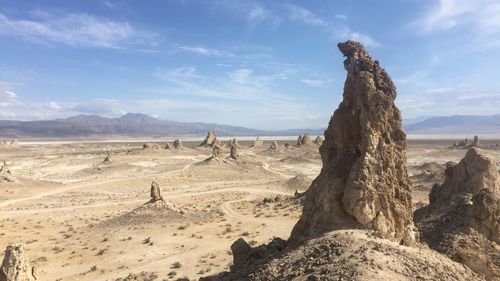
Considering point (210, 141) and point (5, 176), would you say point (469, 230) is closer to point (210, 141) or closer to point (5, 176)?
point (5, 176)

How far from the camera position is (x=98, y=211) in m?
39.7

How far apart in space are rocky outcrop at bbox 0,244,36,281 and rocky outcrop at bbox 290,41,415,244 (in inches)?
343

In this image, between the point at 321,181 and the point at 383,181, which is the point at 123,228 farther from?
the point at 383,181

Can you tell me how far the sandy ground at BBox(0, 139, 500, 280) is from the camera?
22.9 metres

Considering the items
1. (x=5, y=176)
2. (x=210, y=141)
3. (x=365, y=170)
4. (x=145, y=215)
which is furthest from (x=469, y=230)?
(x=210, y=141)

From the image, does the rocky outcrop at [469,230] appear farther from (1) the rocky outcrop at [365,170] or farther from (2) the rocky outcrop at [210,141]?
(2) the rocky outcrop at [210,141]

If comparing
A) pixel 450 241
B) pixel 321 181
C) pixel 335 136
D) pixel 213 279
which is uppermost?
pixel 335 136

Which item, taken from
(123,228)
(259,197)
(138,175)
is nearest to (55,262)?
(123,228)

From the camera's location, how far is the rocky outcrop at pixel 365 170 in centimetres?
1239

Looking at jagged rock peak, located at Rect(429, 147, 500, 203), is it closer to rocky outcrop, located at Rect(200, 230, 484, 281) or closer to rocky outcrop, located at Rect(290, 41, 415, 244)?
rocky outcrop, located at Rect(290, 41, 415, 244)

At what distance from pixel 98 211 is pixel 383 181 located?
31929mm

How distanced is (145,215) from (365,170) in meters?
21.0

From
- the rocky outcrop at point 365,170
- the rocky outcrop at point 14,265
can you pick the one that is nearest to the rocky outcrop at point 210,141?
the rocky outcrop at point 14,265

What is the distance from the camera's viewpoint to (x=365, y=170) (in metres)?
12.5
